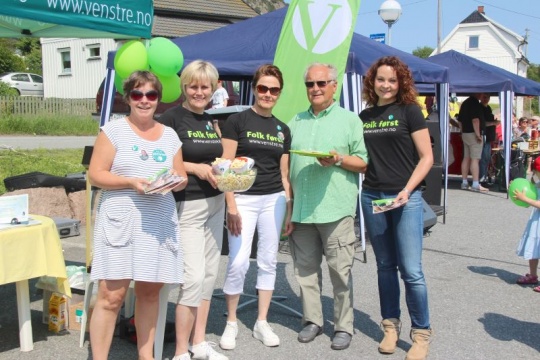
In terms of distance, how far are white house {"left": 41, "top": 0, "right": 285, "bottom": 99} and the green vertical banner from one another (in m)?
18.5

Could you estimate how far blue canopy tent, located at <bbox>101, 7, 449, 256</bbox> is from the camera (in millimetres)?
6629

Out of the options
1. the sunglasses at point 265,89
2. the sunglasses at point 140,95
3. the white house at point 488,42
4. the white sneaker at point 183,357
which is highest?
the white house at point 488,42

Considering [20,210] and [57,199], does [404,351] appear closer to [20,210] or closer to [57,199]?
[20,210]

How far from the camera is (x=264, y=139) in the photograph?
396 cm

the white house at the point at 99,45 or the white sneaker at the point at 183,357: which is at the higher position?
the white house at the point at 99,45

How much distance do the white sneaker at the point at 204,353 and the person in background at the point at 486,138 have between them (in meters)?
9.89

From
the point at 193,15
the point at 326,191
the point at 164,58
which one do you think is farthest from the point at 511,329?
the point at 193,15

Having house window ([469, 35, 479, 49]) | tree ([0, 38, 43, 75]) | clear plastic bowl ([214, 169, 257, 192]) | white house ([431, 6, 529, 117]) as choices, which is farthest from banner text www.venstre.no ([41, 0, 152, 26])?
house window ([469, 35, 479, 49])

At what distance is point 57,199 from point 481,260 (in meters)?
5.04

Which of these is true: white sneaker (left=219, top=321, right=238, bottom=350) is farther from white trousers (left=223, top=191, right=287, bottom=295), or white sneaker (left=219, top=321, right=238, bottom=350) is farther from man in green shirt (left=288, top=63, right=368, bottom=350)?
man in green shirt (left=288, top=63, right=368, bottom=350)

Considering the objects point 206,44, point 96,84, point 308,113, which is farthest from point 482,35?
point 308,113

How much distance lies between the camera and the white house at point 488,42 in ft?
195

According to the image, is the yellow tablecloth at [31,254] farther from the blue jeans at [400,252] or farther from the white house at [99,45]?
the white house at [99,45]

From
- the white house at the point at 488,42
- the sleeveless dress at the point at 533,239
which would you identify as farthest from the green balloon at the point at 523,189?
the white house at the point at 488,42
